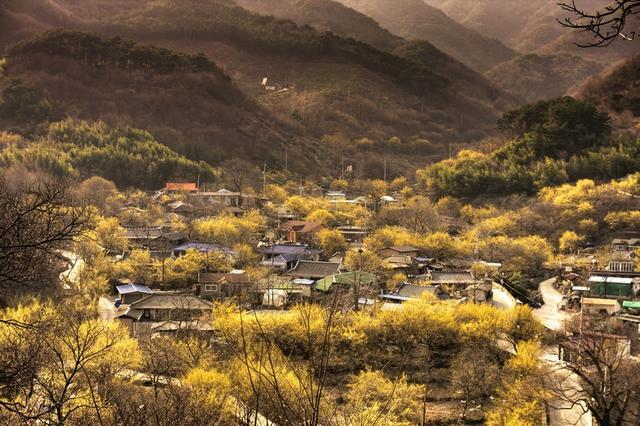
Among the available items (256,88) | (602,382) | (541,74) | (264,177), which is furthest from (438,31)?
(602,382)

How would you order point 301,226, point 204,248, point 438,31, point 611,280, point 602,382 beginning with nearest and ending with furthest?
point 602,382, point 611,280, point 204,248, point 301,226, point 438,31

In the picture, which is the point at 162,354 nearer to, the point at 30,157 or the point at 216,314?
the point at 216,314

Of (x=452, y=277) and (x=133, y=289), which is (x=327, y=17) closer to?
(x=452, y=277)

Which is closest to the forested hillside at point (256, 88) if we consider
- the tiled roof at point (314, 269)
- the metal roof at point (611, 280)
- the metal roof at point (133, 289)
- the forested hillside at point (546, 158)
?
the forested hillside at point (546, 158)

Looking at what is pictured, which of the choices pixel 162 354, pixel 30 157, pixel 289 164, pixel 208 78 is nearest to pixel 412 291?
pixel 162 354

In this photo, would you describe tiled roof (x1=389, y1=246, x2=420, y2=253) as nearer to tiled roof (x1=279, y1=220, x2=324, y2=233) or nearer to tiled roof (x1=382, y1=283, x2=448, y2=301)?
tiled roof (x1=279, y1=220, x2=324, y2=233)

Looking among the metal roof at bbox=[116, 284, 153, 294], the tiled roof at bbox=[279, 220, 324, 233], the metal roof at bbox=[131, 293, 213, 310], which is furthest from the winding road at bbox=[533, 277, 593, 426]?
the metal roof at bbox=[116, 284, 153, 294]

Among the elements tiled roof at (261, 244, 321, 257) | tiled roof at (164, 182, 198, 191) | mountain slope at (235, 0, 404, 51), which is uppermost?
mountain slope at (235, 0, 404, 51)
